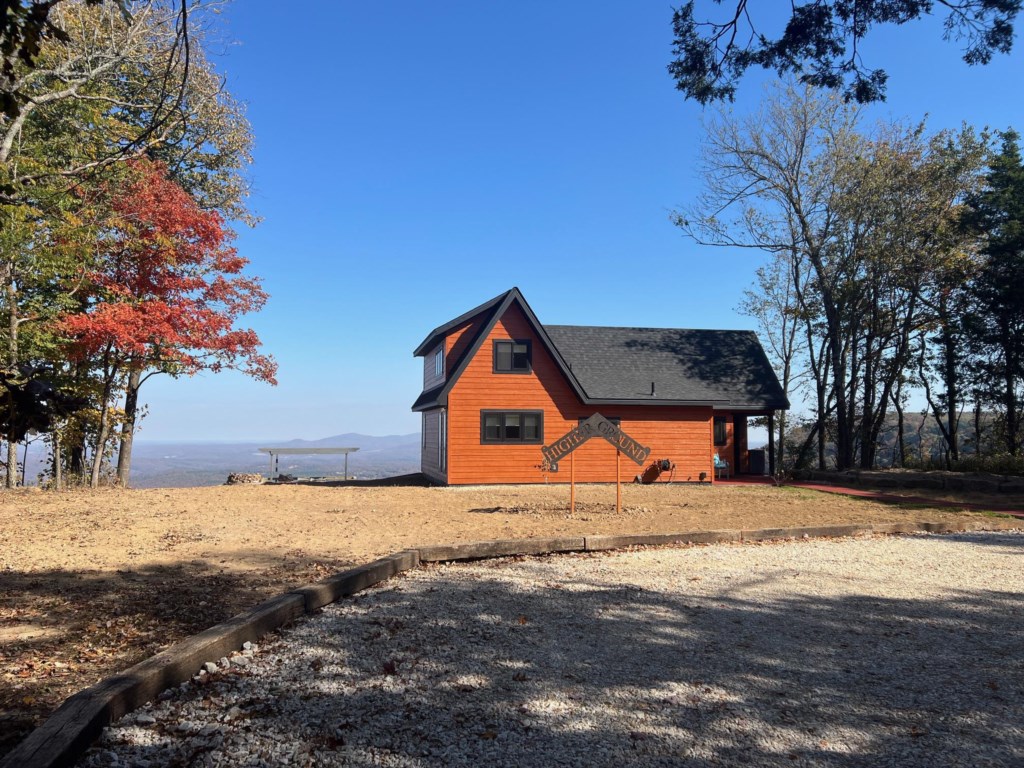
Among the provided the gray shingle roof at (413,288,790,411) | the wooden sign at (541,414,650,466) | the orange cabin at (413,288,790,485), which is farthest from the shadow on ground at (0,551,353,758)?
the gray shingle roof at (413,288,790,411)

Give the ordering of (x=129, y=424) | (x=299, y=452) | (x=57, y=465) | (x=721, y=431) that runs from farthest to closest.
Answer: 1. (x=721, y=431)
2. (x=299, y=452)
3. (x=129, y=424)
4. (x=57, y=465)

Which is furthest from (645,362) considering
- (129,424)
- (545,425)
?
(129,424)

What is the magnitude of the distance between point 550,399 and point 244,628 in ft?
63.1

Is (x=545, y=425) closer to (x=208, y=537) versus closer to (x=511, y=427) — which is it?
(x=511, y=427)

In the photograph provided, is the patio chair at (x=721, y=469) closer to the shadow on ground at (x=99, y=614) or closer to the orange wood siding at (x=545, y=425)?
the orange wood siding at (x=545, y=425)

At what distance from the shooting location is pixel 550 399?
78.5 ft

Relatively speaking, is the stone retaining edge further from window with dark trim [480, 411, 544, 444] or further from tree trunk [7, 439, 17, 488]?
tree trunk [7, 439, 17, 488]

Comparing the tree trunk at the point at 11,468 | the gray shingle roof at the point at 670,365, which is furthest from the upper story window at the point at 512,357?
the tree trunk at the point at 11,468

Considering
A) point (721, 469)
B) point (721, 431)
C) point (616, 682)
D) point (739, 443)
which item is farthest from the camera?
point (739, 443)

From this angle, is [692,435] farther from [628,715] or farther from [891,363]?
[628,715]

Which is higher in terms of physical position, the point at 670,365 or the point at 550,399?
the point at 670,365

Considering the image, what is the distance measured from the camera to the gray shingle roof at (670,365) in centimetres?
2548

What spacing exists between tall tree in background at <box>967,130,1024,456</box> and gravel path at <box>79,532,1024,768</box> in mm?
22090

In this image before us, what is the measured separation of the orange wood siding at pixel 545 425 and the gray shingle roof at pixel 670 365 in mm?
848
